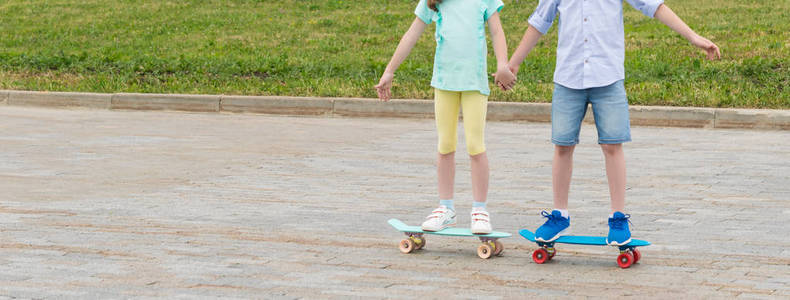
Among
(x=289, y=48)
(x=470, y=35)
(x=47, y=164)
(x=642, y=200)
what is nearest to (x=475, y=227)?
(x=470, y=35)

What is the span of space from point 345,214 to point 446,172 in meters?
1.24

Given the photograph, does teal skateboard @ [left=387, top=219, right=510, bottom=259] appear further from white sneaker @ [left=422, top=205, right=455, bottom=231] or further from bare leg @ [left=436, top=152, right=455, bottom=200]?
bare leg @ [left=436, top=152, right=455, bottom=200]

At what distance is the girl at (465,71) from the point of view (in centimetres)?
583

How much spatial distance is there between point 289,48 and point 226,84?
163 inches

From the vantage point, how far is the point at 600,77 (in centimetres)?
545

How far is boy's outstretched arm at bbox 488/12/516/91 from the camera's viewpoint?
567 centimetres

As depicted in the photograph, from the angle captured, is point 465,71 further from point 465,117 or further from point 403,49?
point 403,49

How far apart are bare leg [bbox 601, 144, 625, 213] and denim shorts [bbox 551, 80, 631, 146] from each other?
0.18ft

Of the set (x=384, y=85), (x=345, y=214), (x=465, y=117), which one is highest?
(x=384, y=85)

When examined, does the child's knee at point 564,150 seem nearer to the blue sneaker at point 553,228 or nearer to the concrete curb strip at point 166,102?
the blue sneaker at point 553,228

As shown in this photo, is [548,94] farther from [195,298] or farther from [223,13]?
[223,13]

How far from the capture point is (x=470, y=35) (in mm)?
5855

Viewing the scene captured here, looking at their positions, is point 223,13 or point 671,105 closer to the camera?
point 671,105

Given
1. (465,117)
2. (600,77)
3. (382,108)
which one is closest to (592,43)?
(600,77)
